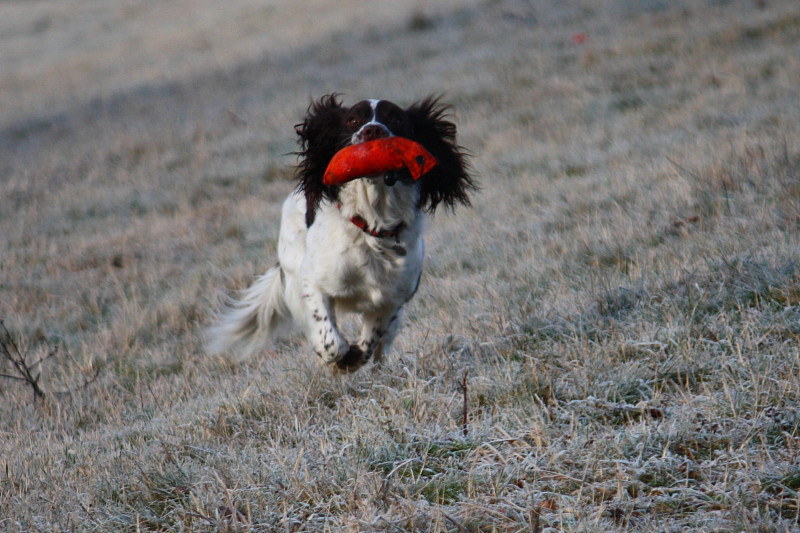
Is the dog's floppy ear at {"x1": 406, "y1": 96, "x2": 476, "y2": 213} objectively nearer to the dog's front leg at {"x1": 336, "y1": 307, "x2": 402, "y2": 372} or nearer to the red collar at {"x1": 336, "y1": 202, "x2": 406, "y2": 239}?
the red collar at {"x1": 336, "y1": 202, "x2": 406, "y2": 239}

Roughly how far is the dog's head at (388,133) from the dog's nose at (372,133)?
0.17ft

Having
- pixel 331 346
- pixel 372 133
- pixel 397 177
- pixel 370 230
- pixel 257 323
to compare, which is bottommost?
pixel 257 323

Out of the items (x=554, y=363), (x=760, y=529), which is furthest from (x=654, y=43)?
(x=760, y=529)

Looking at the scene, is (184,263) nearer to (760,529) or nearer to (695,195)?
(695,195)

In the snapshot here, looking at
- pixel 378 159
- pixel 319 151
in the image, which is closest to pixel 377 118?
pixel 319 151

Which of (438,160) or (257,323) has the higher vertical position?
(438,160)

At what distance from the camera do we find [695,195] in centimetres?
518

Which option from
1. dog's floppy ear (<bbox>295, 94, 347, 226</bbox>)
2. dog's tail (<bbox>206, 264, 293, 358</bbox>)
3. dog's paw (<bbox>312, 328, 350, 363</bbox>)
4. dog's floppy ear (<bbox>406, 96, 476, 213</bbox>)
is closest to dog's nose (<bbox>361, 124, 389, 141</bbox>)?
dog's floppy ear (<bbox>295, 94, 347, 226</bbox>)

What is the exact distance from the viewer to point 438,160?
153 inches

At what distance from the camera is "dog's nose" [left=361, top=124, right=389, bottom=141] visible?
11.3ft

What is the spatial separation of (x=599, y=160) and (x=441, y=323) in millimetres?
3434

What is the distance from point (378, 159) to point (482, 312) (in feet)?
3.39

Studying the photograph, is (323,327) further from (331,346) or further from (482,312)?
(482,312)

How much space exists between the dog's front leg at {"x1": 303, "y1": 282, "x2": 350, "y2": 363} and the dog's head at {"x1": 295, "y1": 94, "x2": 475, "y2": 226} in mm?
398
